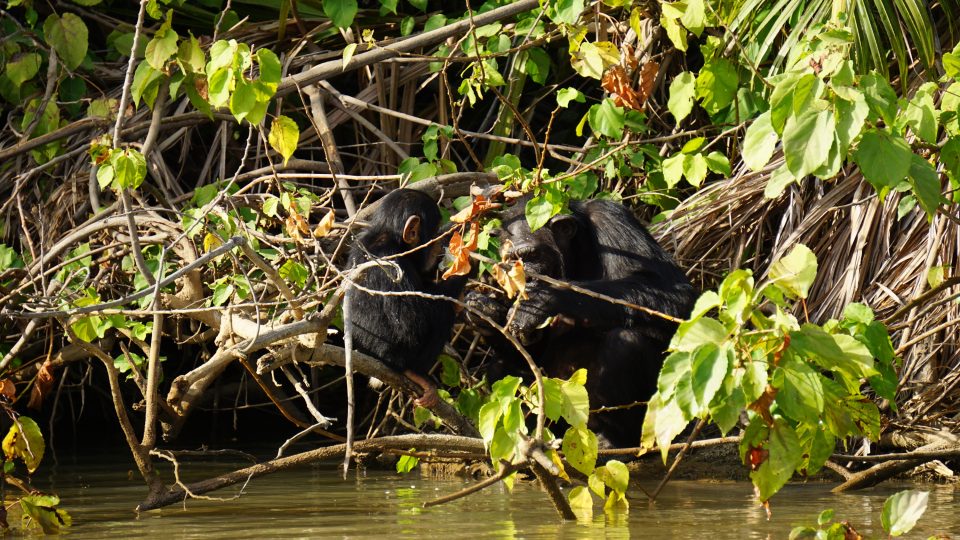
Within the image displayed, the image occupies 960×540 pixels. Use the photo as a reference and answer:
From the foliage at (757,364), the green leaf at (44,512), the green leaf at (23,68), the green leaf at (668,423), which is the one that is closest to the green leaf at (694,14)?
the foliage at (757,364)

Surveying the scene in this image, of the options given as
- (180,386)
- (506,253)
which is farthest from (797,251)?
(180,386)

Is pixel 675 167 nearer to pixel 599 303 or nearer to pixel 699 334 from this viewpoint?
pixel 599 303

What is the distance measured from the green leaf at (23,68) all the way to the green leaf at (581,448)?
459cm

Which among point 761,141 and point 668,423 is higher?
point 761,141

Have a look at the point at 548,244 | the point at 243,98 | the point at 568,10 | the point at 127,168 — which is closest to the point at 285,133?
the point at 243,98

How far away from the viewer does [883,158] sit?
326 cm

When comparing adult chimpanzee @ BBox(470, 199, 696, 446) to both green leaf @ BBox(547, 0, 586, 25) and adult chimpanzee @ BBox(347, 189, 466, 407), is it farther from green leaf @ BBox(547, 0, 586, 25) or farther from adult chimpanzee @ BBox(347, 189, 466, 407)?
green leaf @ BBox(547, 0, 586, 25)

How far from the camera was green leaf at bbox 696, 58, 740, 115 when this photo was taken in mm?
5137

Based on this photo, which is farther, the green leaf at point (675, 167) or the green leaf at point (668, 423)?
the green leaf at point (675, 167)

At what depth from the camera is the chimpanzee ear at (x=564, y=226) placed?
5.82 metres

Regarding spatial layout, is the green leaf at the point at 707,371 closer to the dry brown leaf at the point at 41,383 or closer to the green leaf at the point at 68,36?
the dry brown leaf at the point at 41,383

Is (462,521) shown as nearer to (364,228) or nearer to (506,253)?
(506,253)

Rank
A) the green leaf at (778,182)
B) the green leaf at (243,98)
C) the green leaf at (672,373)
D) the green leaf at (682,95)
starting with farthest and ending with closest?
the green leaf at (682,95) → the green leaf at (243,98) → the green leaf at (778,182) → the green leaf at (672,373)

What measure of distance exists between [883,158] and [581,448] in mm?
1211
